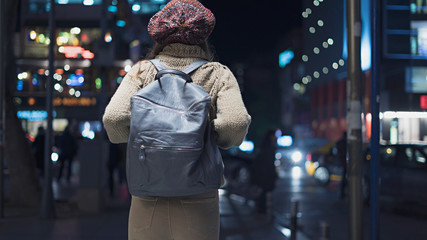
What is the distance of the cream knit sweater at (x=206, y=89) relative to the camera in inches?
111

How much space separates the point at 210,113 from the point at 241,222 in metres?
8.90

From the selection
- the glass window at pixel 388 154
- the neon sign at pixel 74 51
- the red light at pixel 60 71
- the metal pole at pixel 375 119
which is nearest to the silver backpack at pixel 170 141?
the metal pole at pixel 375 119

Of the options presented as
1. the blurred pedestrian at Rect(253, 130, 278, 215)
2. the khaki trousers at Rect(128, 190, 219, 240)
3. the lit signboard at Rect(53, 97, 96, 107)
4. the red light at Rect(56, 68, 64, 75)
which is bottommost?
the blurred pedestrian at Rect(253, 130, 278, 215)

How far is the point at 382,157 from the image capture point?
1511cm

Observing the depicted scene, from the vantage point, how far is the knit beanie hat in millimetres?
2996

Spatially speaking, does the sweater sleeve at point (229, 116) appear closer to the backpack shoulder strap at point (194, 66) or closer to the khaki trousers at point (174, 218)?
the backpack shoulder strap at point (194, 66)

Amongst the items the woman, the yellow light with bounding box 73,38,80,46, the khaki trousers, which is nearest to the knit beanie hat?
the woman

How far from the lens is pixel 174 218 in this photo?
279 centimetres

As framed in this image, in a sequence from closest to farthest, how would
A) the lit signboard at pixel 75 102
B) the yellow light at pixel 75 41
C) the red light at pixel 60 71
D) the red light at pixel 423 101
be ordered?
the red light at pixel 423 101 < the yellow light at pixel 75 41 < the red light at pixel 60 71 < the lit signboard at pixel 75 102

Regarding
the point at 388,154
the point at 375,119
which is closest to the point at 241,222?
the point at 388,154

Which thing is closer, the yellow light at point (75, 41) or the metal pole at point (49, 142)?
the metal pole at point (49, 142)

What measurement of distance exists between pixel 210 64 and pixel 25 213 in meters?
9.79

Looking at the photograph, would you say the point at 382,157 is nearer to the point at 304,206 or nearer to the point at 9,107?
the point at 304,206

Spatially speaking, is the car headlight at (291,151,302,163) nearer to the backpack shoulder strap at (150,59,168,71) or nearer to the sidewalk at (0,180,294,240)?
the sidewalk at (0,180,294,240)
